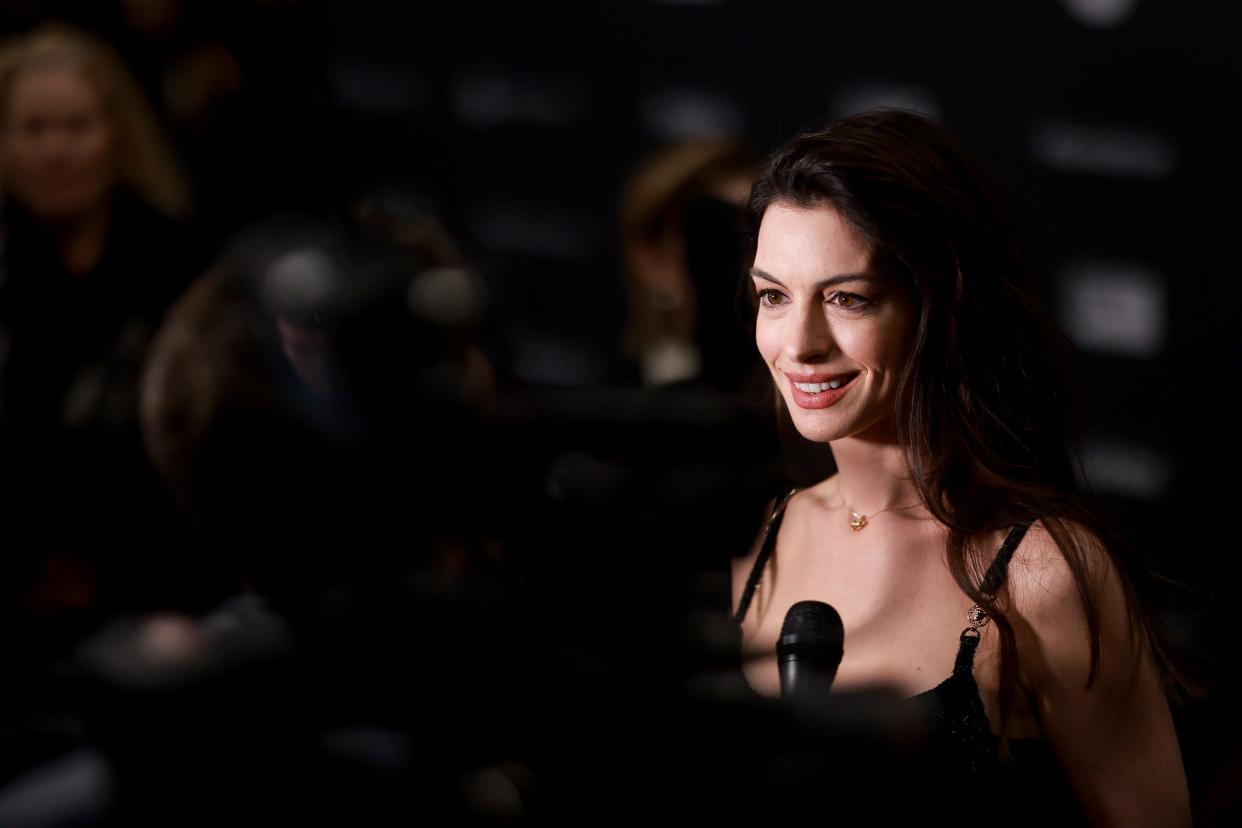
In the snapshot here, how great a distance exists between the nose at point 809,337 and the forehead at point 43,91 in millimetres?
1014

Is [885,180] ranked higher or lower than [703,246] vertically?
higher

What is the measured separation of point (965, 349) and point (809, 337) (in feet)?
0.46

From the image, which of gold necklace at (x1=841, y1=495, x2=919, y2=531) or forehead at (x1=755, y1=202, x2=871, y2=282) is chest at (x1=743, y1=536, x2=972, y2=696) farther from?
forehead at (x1=755, y1=202, x2=871, y2=282)

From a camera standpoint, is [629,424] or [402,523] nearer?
[402,523]

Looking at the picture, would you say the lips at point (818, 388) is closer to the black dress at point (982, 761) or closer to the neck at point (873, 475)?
the neck at point (873, 475)

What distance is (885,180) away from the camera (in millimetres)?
1054

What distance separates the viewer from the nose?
1.06m

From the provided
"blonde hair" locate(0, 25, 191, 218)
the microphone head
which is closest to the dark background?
"blonde hair" locate(0, 25, 191, 218)

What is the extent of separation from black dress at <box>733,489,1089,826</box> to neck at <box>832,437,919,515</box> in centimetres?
11

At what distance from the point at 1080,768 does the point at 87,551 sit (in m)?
0.92

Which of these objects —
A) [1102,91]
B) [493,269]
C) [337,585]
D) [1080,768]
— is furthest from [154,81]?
[1080,768]

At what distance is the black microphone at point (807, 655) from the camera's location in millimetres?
789

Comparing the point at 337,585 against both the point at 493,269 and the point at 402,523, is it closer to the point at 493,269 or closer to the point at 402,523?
the point at 402,523

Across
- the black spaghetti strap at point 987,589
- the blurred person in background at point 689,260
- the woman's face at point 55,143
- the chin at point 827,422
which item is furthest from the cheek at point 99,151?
the black spaghetti strap at point 987,589
